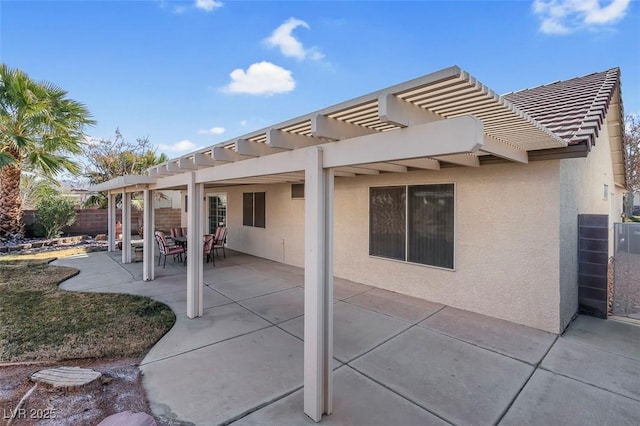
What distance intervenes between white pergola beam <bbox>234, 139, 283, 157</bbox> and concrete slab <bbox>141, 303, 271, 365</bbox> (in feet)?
8.59

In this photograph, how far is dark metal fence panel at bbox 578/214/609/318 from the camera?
193 inches

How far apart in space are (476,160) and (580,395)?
10.3 ft

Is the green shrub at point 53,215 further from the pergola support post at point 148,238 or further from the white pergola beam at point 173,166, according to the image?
the white pergola beam at point 173,166

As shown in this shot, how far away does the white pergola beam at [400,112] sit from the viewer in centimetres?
189

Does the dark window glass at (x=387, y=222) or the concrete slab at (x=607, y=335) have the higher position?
the dark window glass at (x=387, y=222)

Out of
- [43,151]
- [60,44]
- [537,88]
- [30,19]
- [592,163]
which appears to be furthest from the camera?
[43,151]

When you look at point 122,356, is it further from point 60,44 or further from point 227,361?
point 60,44

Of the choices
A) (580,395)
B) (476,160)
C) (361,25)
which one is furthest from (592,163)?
(361,25)

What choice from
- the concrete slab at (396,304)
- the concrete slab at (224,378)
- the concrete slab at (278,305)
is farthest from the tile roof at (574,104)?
the concrete slab at (278,305)

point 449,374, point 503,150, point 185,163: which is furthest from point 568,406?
point 185,163

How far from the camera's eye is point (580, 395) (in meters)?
2.90

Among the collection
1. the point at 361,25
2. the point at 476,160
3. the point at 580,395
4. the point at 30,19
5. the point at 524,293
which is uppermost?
the point at 30,19

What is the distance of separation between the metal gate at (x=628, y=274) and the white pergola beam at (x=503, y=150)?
8.12ft

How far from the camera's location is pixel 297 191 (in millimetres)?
8742
